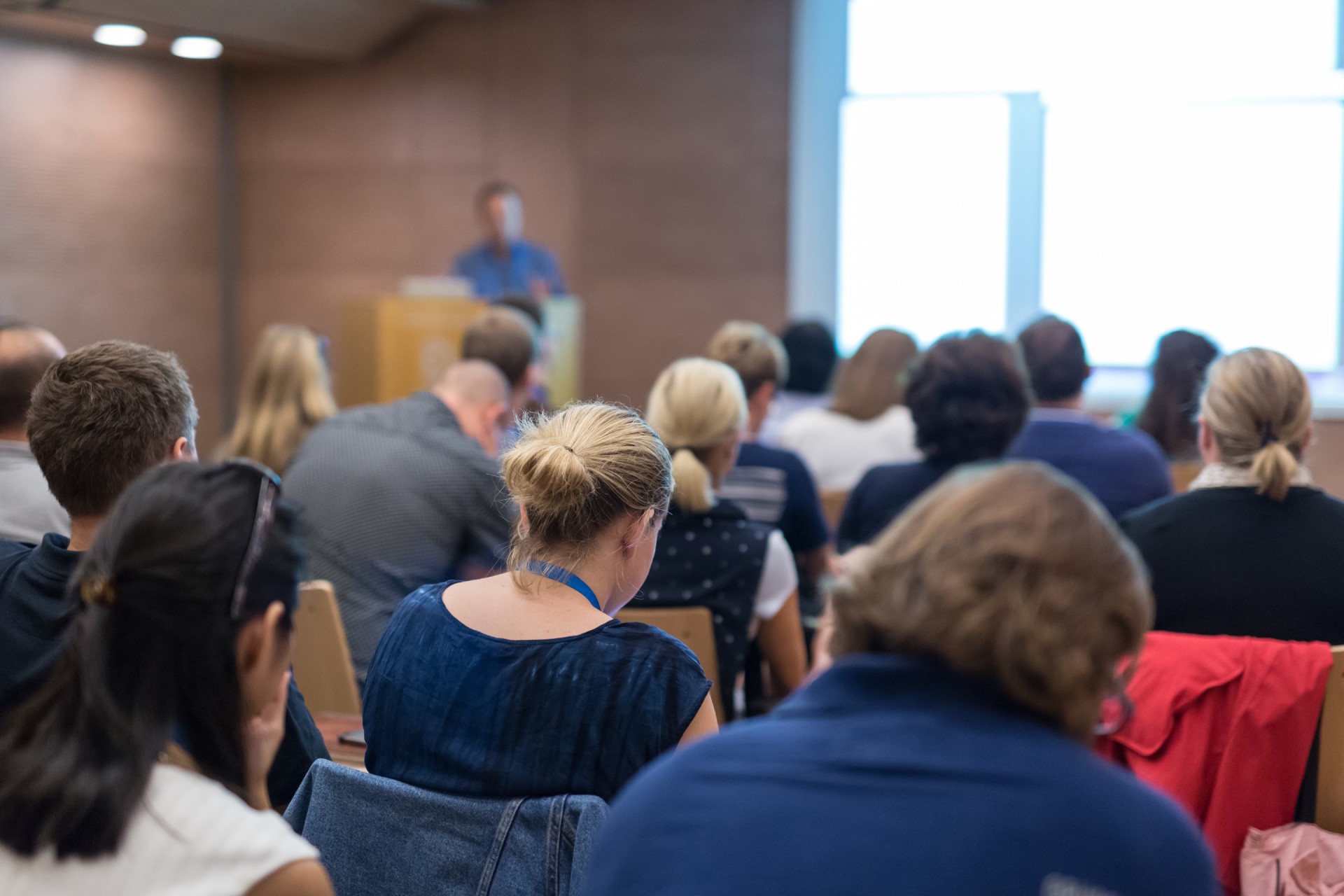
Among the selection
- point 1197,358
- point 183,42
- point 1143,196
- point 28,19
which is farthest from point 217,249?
point 1197,358

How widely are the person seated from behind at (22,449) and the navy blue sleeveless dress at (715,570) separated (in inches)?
46.4

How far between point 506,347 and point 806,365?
1.68m

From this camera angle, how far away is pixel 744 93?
7266 millimetres

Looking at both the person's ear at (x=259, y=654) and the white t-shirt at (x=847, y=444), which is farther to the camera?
the white t-shirt at (x=847, y=444)

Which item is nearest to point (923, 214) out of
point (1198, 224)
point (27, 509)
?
point (1198, 224)

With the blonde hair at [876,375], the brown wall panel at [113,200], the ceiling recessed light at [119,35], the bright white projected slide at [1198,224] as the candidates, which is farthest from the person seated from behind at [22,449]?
the bright white projected slide at [1198,224]

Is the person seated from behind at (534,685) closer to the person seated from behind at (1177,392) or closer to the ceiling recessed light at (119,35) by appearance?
the person seated from behind at (1177,392)

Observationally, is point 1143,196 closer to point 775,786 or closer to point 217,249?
point 217,249

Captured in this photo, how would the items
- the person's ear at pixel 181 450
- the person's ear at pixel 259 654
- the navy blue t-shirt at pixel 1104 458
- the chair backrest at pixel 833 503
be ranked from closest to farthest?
the person's ear at pixel 259 654 → the person's ear at pixel 181 450 → the navy blue t-shirt at pixel 1104 458 → the chair backrest at pixel 833 503

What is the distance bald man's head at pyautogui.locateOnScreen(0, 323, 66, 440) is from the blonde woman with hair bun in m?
2.22

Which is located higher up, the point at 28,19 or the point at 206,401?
the point at 28,19

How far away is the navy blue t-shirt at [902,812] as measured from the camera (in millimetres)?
886

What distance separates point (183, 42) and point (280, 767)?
6.40m

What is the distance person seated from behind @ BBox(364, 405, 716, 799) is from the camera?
1.53 meters
